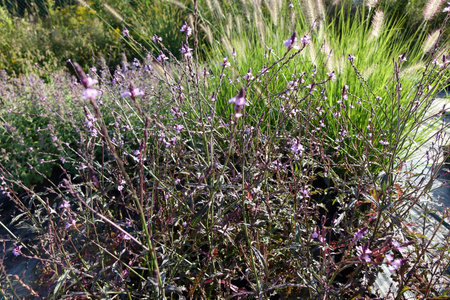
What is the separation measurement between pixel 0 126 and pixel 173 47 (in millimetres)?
3928

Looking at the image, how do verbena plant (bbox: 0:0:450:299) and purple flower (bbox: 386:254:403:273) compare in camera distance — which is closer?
purple flower (bbox: 386:254:403:273)

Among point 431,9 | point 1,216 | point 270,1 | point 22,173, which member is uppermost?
point 270,1

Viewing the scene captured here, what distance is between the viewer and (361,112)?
2.71 metres

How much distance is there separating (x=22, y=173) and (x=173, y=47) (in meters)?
4.17

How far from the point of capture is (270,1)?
8.14 feet

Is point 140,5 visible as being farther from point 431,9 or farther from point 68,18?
point 431,9

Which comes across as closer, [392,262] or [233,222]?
[392,262]

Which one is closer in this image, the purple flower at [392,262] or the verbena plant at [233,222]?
the purple flower at [392,262]

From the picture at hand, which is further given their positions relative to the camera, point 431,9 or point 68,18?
point 68,18

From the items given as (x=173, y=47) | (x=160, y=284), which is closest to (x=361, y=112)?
(x=160, y=284)

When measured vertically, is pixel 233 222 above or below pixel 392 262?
below

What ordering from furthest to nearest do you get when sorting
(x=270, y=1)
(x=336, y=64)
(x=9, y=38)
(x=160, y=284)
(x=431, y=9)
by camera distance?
(x=9, y=38), (x=270, y=1), (x=336, y=64), (x=431, y=9), (x=160, y=284)

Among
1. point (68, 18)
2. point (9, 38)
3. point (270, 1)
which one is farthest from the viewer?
point (68, 18)

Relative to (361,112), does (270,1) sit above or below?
above
